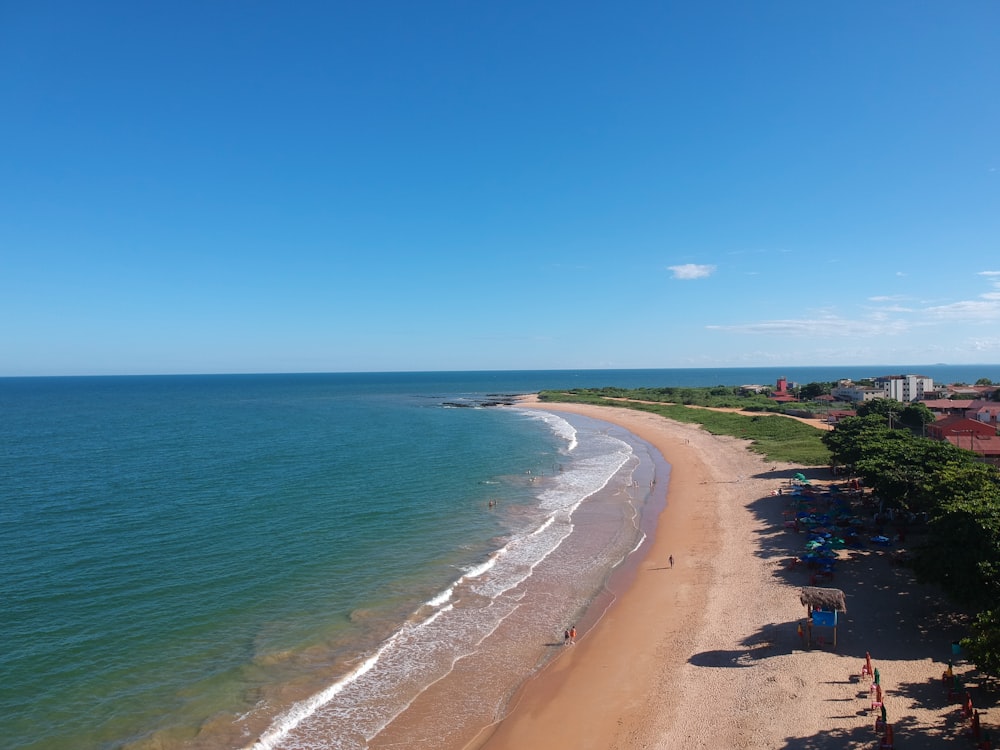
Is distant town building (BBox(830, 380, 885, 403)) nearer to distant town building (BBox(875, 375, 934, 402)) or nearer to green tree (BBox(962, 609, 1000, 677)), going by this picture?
distant town building (BBox(875, 375, 934, 402))

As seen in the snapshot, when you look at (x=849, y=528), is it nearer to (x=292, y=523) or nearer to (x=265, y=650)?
(x=265, y=650)

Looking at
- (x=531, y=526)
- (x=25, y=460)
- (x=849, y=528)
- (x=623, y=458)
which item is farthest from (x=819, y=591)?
(x=25, y=460)

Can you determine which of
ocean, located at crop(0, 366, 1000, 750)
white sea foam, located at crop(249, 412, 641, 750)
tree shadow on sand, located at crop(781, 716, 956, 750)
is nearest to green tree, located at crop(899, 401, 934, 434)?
ocean, located at crop(0, 366, 1000, 750)

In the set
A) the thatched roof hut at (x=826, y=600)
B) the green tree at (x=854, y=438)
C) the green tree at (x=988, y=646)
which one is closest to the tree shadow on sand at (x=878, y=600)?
the thatched roof hut at (x=826, y=600)

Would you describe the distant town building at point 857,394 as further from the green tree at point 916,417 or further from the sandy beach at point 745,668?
the sandy beach at point 745,668

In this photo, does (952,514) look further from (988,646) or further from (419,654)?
(419,654)

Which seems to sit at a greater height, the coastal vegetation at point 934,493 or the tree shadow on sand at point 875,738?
the coastal vegetation at point 934,493
